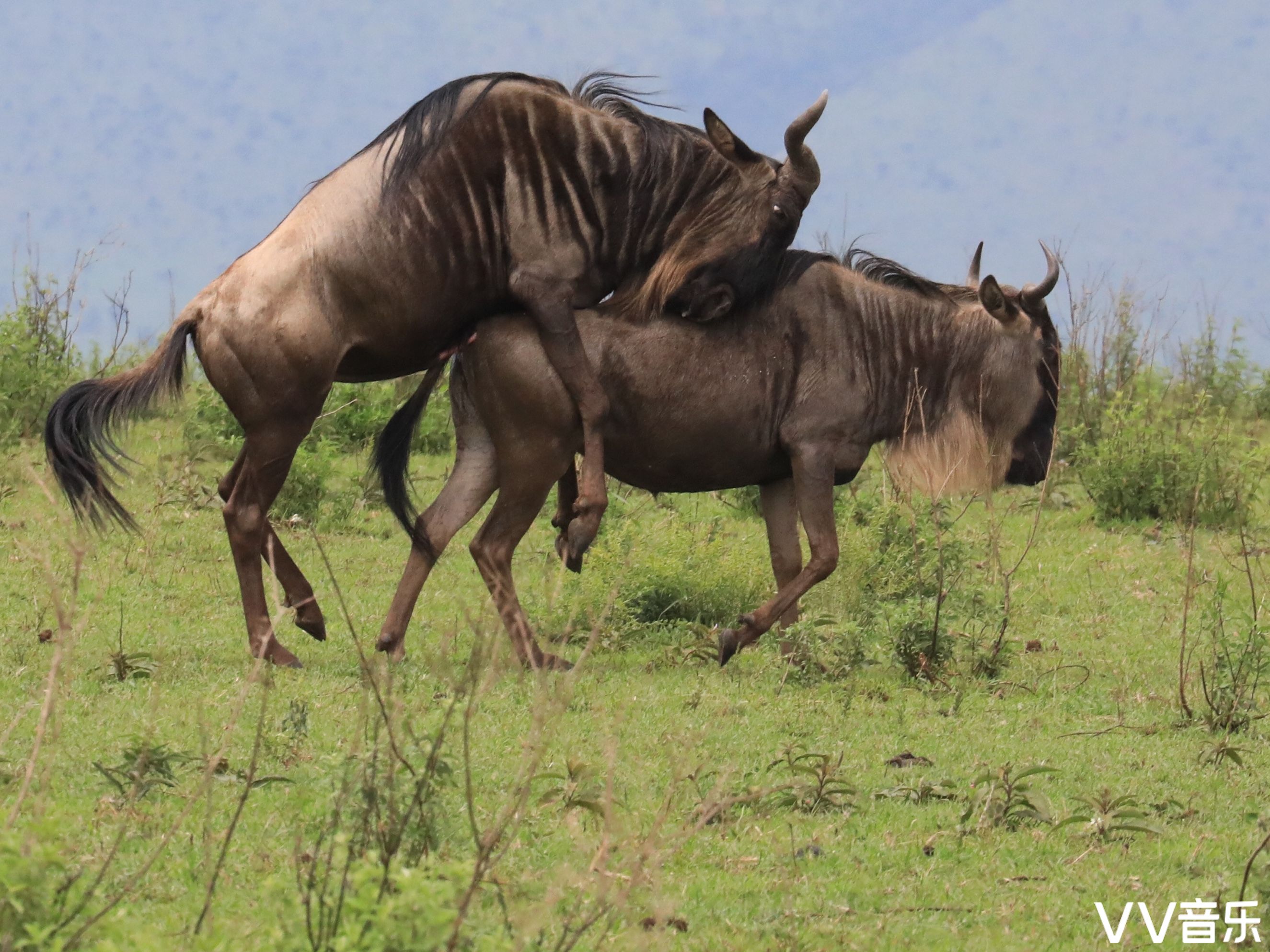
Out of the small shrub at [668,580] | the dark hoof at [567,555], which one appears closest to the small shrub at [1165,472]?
the small shrub at [668,580]

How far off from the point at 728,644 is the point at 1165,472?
18.3 ft

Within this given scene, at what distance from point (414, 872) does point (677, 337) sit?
4.39m

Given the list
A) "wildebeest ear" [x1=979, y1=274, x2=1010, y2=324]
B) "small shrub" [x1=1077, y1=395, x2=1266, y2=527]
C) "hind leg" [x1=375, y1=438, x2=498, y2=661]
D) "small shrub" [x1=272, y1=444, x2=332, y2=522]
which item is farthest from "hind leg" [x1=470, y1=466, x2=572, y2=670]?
"small shrub" [x1=1077, y1=395, x2=1266, y2=527]

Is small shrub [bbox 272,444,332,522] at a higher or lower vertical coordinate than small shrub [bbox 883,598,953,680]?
higher

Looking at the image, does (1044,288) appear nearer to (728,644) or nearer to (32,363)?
(728,644)

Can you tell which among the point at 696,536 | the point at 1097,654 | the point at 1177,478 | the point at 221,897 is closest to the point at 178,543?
the point at 696,536

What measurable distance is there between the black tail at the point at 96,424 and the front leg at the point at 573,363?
1516 mm

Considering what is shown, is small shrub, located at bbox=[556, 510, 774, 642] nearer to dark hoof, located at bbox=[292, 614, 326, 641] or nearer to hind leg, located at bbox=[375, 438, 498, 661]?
hind leg, located at bbox=[375, 438, 498, 661]

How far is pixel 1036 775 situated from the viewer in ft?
18.2

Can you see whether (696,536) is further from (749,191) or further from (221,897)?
(221,897)

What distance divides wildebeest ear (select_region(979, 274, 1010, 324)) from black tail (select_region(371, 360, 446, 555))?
2.52 meters

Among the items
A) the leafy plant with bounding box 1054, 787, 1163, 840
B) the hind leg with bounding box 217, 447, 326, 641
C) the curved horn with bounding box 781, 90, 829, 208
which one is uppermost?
the curved horn with bounding box 781, 90, 829, 208

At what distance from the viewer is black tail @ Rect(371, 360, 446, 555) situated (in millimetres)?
7660

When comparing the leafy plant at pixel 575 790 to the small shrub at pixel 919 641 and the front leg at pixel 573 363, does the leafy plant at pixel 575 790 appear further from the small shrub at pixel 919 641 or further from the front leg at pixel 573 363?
the small shrub at pixel 919 641
